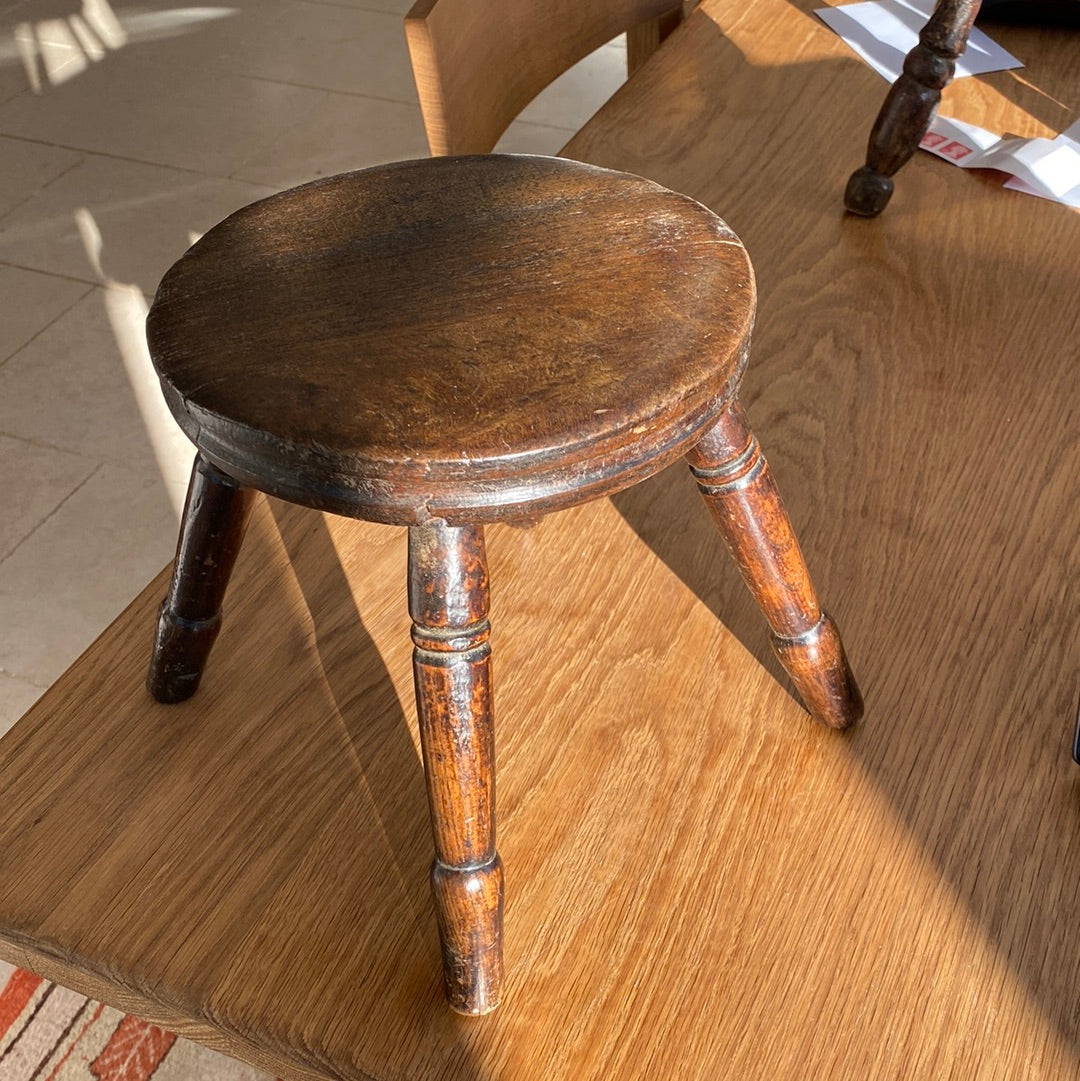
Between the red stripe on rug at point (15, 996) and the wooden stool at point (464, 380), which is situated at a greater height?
the wooden stool at point (464, 380)

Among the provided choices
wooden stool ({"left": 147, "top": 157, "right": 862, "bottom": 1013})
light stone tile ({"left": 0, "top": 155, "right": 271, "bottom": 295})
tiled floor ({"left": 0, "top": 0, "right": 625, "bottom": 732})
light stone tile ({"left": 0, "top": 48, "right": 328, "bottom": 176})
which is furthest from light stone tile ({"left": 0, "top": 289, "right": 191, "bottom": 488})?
wooden stool ({"left": 147, "top": 157, "right": 862, "bottom": 1013})

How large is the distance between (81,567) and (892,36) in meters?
1.16

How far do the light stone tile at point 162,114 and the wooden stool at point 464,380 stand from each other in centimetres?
201

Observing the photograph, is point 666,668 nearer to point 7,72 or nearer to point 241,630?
point 241,630

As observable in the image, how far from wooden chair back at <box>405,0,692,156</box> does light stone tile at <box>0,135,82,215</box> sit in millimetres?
1606

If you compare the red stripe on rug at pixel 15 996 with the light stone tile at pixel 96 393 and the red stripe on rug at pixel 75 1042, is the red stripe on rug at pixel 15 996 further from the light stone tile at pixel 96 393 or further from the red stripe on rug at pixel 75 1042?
the light stone tile at pixel 96 393

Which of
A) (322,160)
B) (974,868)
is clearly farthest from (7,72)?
(974,868)

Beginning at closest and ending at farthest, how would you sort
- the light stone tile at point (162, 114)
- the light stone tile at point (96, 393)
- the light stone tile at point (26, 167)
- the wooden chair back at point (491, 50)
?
the wooden chair back at point (491, 50)
the light stone tile at point (96, 393)
the light stone tile at point (26, 167)
the light stone tile at point (162, 114)

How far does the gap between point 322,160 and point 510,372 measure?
7.08ft

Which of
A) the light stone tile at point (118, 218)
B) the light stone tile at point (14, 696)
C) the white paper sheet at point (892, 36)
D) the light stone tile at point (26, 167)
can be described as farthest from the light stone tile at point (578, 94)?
the light stone tile at point (14, 696)

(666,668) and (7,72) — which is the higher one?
(666,668)

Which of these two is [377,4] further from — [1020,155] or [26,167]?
[1020,155]

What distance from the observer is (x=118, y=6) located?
3080mm

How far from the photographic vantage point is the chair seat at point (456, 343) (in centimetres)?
42
